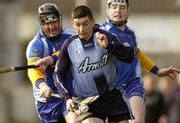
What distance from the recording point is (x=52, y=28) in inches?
551

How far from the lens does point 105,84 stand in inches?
514

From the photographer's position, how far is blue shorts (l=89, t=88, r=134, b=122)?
1301 centimetres

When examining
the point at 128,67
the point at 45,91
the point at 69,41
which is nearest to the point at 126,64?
the point at 128,67

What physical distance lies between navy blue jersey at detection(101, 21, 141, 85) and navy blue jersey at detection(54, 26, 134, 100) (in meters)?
1.36

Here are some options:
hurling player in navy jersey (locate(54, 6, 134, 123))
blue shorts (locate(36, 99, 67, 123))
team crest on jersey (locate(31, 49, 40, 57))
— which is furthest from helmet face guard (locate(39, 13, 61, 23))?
blue shorts (locate(36, 99, 67, 123))

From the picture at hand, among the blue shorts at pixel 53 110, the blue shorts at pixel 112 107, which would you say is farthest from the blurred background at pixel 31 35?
the blue shorts at pixel 112 107

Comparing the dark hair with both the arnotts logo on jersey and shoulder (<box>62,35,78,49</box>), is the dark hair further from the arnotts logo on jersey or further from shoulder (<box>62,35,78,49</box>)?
the arnotts logo on jersey

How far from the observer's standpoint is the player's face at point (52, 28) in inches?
549

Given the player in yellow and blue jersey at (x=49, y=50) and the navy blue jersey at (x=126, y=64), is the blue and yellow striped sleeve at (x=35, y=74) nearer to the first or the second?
the player in yellow and blue jersey at (x=49, y=50)

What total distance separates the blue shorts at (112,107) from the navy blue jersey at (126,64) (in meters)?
1.28

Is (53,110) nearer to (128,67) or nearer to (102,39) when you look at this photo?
(128,67)

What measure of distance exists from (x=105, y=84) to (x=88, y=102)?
306 mm

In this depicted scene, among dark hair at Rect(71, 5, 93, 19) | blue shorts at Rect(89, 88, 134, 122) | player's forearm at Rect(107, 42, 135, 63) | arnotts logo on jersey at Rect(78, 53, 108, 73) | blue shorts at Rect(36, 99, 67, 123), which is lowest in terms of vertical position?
blue shorts at Rect(36, 99, 67, 123)

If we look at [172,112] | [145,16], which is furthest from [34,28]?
[172,112]
